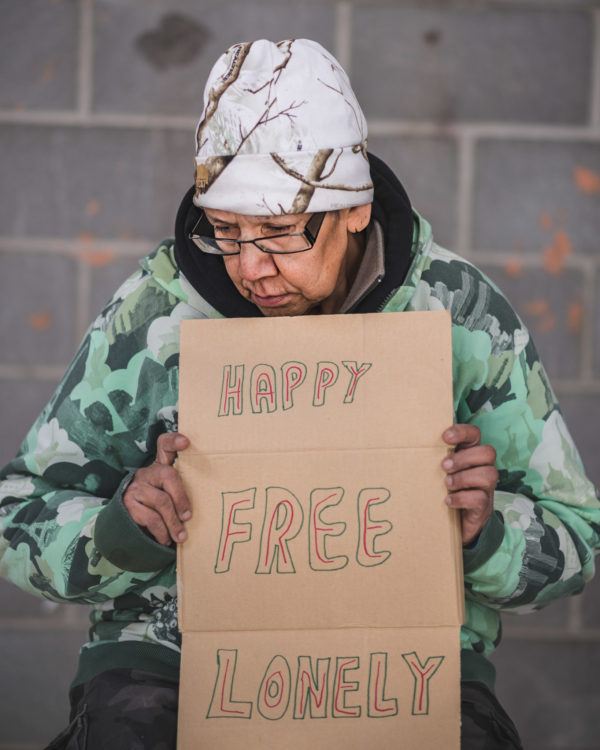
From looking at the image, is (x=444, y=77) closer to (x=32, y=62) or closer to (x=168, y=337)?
(x=32, y=62)

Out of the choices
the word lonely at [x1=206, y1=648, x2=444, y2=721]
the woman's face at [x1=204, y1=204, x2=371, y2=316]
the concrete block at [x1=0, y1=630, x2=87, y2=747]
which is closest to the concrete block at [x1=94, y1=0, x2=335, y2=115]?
the woman's face at [x1=204, y1=204, x2=371, y2=316]

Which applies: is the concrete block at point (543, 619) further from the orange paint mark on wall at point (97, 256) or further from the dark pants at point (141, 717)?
the orange paint mark on wall at point (97, 256)

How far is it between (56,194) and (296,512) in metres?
1.45

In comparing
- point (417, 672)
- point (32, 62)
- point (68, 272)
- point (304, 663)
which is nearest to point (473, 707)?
point (417, 672)

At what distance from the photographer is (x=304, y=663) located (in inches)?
50.4

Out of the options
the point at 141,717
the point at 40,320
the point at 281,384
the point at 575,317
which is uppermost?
the point at 575,317

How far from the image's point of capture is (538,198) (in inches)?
95.7

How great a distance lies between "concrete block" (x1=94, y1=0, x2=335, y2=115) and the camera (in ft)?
7.74

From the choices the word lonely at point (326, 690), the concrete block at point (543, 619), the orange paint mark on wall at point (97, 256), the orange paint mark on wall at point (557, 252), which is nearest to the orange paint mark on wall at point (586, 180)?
the orange paint mark on wall at point (557, 252)

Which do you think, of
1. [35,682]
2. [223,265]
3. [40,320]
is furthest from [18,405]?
[223,265]

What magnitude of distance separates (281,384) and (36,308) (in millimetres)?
1330

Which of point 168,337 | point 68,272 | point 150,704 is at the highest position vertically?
point 68,272

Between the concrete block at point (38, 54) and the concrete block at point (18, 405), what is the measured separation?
700 millimetres

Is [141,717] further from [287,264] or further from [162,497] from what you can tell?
[287,264]
